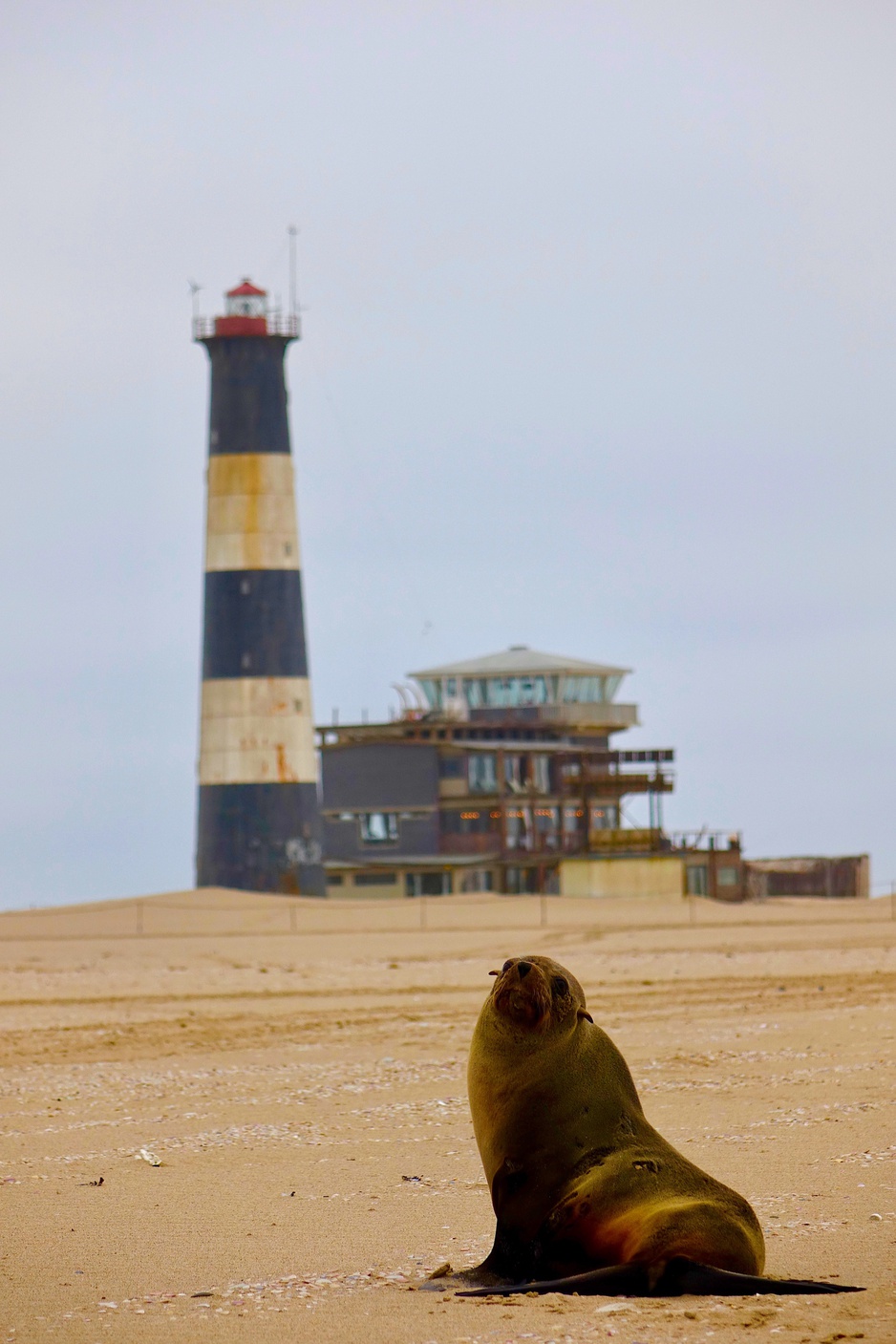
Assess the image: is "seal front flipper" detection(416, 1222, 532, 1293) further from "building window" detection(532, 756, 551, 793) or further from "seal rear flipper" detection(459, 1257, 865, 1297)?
"building window" detection(532, 756, 551, 793)

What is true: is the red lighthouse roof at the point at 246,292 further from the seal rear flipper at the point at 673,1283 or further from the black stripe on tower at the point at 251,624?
the seal rear flipper at the point at 673,1283

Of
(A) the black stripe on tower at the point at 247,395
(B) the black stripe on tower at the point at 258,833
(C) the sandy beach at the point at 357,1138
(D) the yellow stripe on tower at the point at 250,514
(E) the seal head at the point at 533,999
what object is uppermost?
(A) the black stripe on tower at the point at 247,395

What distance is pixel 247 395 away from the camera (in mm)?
40625

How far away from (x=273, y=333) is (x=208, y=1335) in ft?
120

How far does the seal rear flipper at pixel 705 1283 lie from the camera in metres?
6.61

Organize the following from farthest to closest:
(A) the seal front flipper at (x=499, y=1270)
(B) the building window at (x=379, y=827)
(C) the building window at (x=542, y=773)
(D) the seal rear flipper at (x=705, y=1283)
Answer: (C) the building window at (x=542, y=773), (B) the building window at (x=379, y=827), (A) the seal front flipper at (x=499, y=1270), (D) the seal rear flipper at (x=705, y=1283)

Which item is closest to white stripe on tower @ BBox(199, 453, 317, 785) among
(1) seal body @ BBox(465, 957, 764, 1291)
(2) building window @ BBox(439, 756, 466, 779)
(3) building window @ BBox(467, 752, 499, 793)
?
(2) building window @ BBox(439, 756, 466, 779)

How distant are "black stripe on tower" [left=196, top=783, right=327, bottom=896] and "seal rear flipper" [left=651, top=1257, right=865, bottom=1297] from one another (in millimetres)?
33945

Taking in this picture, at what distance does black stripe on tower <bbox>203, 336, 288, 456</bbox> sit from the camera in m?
40.5

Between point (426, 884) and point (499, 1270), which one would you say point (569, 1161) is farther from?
point (426, 884)

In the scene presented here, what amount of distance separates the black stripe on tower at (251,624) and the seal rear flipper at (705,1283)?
1332 inches

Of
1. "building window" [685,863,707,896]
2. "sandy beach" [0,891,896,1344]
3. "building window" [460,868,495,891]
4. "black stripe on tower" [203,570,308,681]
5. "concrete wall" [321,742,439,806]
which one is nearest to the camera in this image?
"sandy beach" [0,891,896,1344]

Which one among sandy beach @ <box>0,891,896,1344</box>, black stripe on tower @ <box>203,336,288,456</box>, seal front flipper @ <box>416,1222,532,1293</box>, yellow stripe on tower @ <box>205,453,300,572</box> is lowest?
sandy beach @ <box>0,891,896,1344</box>

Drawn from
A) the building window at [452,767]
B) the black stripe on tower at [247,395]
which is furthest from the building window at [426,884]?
the black stripe on tower at [247,395]
